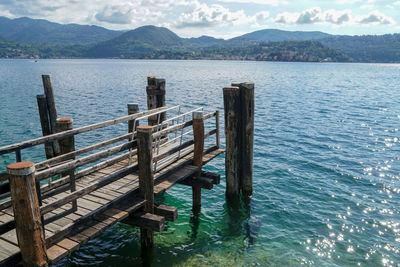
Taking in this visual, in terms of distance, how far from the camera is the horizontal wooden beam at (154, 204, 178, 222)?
7.45m

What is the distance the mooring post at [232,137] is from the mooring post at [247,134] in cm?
25

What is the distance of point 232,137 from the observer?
403 inches

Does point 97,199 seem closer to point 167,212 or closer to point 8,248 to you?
point 167,212

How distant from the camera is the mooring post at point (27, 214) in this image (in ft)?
15.1

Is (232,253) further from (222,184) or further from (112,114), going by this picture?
(112,114)

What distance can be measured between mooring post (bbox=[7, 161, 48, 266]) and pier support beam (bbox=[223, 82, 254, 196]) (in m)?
6.38

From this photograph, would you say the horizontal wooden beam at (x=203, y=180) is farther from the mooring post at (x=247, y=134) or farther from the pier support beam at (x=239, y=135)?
the mooring post at (x=247, y=134)

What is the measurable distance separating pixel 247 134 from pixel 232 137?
1.94ft

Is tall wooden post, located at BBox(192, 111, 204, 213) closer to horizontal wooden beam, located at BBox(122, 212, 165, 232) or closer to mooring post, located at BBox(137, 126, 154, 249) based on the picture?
mooring post, located at BBox(137, 126, 154, 249)

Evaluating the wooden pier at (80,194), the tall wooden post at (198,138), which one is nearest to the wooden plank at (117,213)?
the wooden pier at (80,194)

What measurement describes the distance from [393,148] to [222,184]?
12524 millimetres

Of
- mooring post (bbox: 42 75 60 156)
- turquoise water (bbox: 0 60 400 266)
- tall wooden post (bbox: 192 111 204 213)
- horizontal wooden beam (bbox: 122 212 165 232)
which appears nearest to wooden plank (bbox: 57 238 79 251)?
horizontal wooden beam (bbox: 122 212 165 232)

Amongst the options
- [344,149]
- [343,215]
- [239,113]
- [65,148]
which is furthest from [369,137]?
[65,148]

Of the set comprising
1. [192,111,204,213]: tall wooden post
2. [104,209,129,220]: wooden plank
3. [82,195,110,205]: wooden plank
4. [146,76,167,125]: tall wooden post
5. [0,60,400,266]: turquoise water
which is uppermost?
[146,76,167,125]: tall wooden post
